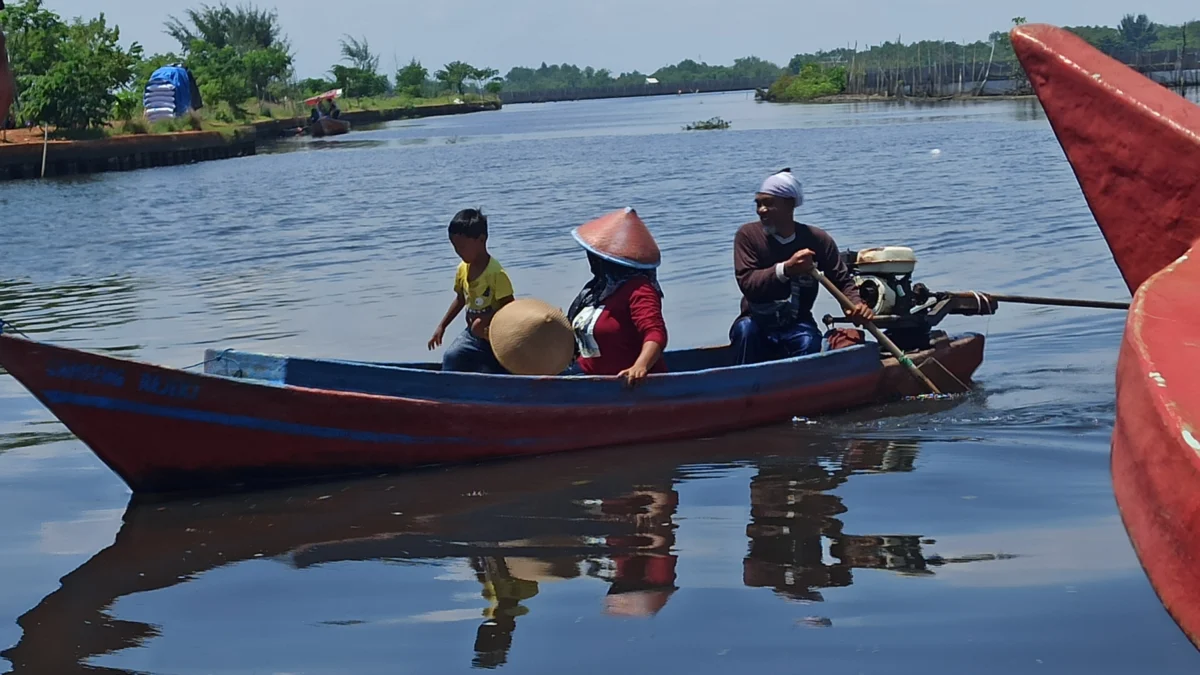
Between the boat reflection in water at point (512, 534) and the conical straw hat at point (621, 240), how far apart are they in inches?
41.5

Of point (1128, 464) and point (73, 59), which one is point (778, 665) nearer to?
point (1128, 464)

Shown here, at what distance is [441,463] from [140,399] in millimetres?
1564

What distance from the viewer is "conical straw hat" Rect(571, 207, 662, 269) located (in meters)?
7.29

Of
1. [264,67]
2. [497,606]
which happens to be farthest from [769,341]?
[264,67]

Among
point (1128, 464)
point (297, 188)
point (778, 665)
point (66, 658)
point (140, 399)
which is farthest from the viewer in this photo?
point (297, 188)

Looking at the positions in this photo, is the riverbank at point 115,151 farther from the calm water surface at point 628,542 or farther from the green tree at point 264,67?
the calm water surface at point 628,542

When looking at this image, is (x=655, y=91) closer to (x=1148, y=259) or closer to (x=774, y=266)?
(x=774, y=266)

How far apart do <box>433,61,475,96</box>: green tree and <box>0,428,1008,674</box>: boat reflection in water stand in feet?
413

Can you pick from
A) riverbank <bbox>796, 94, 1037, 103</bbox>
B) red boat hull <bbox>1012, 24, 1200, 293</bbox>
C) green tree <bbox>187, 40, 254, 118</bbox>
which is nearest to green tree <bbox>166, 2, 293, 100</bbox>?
green tree <bbox>187, 40, 254, 118</bbox>

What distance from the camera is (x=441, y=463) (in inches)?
289

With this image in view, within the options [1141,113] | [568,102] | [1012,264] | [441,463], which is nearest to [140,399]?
[441,463]

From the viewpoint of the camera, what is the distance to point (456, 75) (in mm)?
131625

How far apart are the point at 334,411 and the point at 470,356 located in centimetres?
102

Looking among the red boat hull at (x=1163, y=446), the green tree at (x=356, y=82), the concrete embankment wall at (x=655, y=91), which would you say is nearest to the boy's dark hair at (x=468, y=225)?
the red boat hull at (x=1163, y=446)
